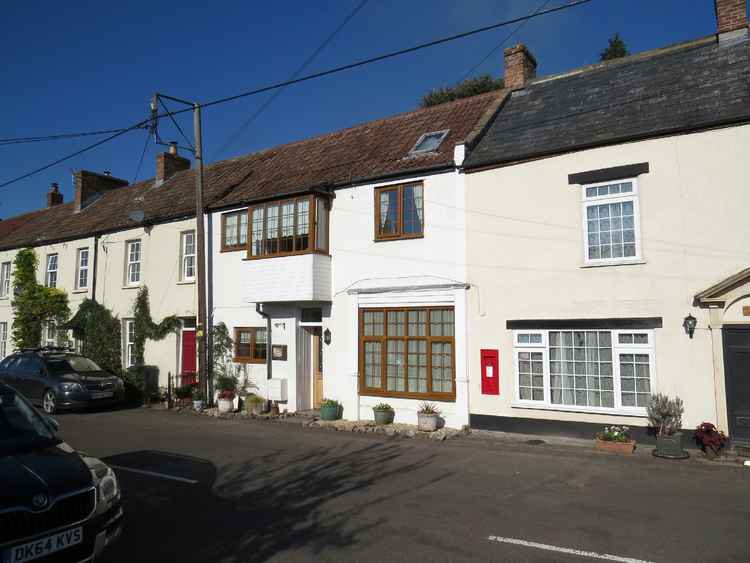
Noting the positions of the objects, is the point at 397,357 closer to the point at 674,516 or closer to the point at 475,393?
the point at 475,393

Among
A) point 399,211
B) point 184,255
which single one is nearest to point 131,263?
point 184,255

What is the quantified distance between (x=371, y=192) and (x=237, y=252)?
16.4 ft

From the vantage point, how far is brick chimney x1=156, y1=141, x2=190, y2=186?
80.8 feet

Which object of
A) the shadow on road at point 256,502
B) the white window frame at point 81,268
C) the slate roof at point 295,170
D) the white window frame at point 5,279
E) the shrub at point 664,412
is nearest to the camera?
the shadow on road at point 256,502

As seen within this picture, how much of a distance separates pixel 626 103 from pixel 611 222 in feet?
10.3

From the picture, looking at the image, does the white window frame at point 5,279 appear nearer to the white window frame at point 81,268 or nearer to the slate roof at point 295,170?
the slate roof at point 295,170

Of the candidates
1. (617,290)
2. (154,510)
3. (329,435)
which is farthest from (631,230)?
(154,510)

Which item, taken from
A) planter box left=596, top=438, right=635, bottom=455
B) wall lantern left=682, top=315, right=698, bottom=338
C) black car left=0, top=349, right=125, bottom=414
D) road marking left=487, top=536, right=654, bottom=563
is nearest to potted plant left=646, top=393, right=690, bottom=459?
planter box left=596, top=438, right=635, bottom=455

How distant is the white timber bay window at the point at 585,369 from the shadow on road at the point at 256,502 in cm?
322

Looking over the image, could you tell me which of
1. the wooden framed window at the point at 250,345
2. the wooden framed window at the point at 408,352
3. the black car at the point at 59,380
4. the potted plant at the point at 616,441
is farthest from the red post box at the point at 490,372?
the black car at the point at 59,380

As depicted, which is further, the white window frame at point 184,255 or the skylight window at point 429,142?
the white window frame at point 184,255

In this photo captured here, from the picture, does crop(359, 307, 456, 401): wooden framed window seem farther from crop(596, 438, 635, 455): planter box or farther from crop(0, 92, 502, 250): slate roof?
crop(0, 92, 502, 250): slate roof

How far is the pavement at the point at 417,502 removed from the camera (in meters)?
6.02

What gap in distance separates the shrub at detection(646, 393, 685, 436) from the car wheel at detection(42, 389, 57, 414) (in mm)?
15792
